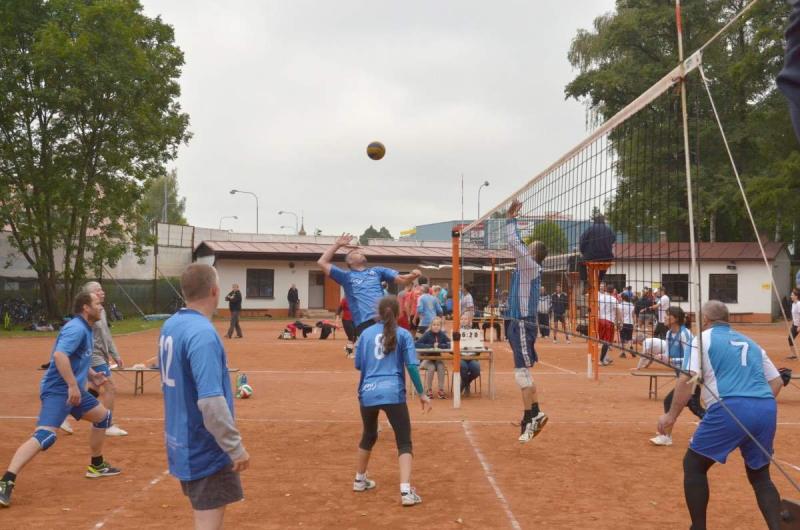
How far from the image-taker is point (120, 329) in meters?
30.1

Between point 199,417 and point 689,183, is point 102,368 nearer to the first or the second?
point 199,417

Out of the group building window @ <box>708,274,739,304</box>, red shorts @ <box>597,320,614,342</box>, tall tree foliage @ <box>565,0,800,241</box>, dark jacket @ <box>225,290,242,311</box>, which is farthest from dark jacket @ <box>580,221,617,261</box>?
building window @ <box>708,274,739,304</box>

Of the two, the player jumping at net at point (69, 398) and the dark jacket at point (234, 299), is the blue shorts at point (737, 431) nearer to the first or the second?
the player jumping at net at point (69, 398)

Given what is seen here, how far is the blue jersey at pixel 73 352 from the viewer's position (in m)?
6.57

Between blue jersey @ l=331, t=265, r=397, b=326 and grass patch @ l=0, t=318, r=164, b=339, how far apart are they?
2227 cm

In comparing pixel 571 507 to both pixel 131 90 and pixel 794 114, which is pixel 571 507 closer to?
pixel 794 114

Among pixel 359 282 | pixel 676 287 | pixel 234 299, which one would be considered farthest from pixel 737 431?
pixel 234 299

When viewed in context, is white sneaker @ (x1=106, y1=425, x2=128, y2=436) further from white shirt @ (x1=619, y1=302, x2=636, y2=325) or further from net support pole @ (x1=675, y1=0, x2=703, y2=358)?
net support pole @ (x1=675, y1=0, x2=703, y2=358)

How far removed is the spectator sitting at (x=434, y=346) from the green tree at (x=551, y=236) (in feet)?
12.3

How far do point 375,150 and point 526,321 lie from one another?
7336 millimetres

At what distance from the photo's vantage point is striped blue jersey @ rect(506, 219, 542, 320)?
869 centimetres

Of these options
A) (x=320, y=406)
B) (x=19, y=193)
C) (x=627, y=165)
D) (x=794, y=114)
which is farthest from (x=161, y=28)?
(x=794, y=114)

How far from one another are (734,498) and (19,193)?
2934cm

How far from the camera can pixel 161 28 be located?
32906mm
